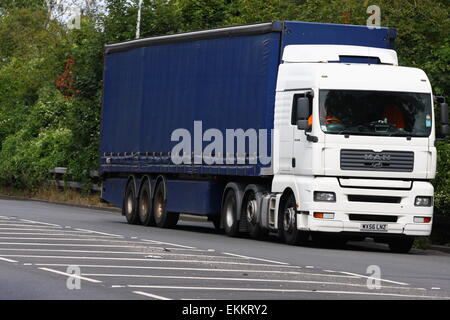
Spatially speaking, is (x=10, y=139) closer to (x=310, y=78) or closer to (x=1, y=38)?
(x=1, y=38)

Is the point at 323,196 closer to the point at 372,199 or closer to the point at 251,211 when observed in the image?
the point at 372,199

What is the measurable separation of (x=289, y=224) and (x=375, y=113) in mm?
2596

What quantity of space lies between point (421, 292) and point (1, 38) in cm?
6646

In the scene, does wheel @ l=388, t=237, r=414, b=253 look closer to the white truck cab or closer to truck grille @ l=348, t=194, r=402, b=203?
the white truck cab

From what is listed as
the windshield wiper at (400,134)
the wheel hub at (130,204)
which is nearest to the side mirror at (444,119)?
the windshield wiper at (400,134)

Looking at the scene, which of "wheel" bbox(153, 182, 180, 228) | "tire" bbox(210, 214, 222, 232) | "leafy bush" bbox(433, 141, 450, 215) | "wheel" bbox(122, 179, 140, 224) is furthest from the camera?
"wheel" bbox(122, 179, 140, 224)

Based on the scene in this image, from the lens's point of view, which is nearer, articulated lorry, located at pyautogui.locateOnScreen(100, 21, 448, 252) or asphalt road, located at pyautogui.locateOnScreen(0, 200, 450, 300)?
asphalt road, located at pyautogui.locateOnScreen(0, 200, 450, 300)

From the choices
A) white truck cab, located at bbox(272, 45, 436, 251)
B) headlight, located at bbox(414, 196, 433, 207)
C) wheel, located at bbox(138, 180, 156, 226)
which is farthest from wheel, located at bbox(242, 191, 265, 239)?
wheel, located at bbox(138, 180, 156, 226)

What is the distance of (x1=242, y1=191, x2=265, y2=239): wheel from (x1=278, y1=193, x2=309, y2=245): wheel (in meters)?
0.91

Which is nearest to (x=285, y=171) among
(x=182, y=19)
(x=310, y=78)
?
(x=310, y=78)

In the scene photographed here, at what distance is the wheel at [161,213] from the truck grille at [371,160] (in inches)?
305

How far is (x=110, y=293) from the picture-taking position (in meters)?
14.6

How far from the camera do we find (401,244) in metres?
26.6

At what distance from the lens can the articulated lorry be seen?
990 inches
